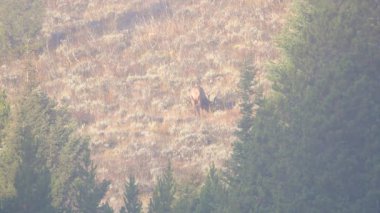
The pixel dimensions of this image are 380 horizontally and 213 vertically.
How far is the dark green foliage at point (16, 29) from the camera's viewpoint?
40.0 meters

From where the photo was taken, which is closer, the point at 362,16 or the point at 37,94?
the point at 362,16

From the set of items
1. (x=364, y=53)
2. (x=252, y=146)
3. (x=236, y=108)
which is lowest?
(x=252, y=146)

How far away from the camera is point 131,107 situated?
113 feet

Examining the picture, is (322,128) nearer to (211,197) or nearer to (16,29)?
(211,197)

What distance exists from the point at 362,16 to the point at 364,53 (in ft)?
2.93

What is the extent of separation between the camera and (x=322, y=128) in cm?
1748

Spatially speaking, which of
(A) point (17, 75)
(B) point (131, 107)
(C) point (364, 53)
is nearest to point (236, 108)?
(B) point (131, 107)

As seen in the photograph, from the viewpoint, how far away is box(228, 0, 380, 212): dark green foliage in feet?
56.1

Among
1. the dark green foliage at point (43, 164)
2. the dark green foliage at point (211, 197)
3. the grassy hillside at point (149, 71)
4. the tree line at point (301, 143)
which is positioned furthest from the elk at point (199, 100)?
the dark green foliage at point (211, 197)

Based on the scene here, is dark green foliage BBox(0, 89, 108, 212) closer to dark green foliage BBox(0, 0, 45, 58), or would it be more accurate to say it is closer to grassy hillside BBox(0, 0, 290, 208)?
grassy hillside BBox(0, 0, 290, 208)

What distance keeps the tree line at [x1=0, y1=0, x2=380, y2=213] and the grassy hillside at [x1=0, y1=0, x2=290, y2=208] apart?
7750 millimetres

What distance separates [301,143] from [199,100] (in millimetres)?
15518

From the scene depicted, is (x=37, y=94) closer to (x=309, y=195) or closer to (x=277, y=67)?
(x=277, y=67)

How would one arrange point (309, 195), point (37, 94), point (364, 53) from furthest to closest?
1. point (37, 94)
2. point (364, 53)
3. point (309, 195)
